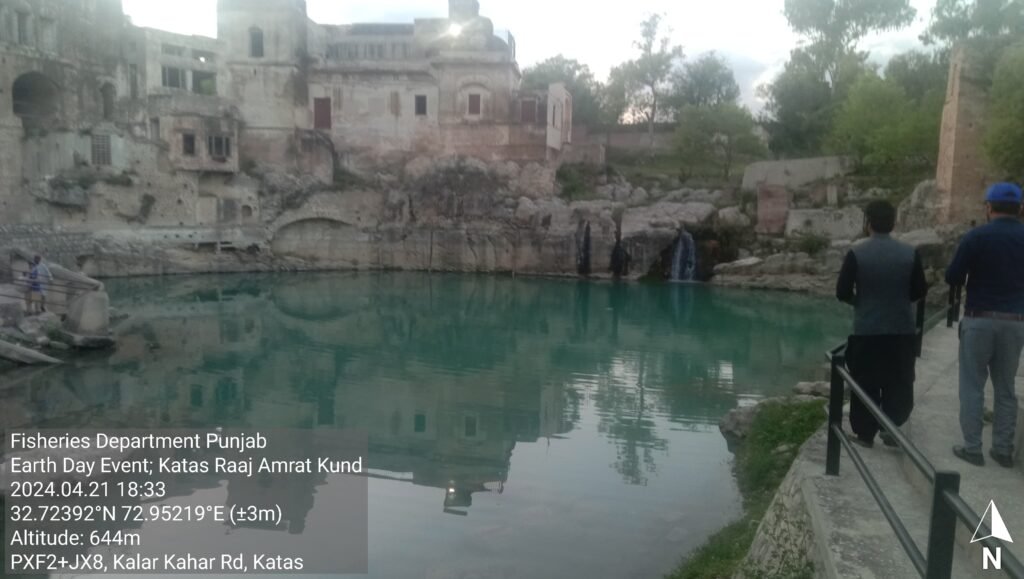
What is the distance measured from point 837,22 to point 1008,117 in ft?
81.2

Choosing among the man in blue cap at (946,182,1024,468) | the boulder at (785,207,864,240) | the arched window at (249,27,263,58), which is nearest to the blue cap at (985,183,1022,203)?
the man in blue cap at (946,182,1024,468)

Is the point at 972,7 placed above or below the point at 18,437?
above

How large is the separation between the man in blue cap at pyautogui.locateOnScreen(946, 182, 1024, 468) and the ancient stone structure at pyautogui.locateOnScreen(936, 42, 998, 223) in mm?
22090

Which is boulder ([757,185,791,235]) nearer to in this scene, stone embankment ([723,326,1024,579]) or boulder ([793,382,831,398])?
boulder ([793,382,831,398])

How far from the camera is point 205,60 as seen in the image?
38.1 m

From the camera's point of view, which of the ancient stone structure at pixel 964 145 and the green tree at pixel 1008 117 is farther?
the ancient stone structure at pixel 964 145

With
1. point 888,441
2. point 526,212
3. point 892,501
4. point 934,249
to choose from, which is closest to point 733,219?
point 526,212

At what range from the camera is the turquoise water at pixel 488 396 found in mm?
7739

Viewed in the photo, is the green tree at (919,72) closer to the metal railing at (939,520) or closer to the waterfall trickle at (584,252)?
the waterfall trickle at (584,252)

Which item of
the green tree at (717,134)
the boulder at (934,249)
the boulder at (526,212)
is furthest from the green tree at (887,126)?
the boulder at (526,212)

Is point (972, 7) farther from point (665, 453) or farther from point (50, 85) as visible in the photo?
point (50, 85)

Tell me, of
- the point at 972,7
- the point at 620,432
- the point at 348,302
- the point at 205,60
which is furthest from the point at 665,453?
the point at 205,60

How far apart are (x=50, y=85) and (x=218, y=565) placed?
32403 mm

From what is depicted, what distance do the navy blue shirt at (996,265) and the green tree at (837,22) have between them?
3931 cm
